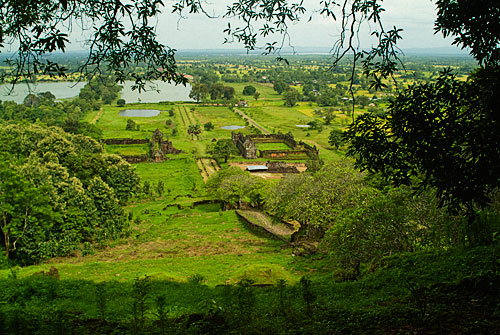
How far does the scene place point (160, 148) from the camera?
5312cm

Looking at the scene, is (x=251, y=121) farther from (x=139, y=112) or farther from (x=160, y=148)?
(x=160, y=148)

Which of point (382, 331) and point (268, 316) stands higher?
point (382, 331)

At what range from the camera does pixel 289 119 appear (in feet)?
260

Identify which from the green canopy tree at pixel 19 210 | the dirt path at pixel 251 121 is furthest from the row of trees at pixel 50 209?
the dirt path at pixel 251 121

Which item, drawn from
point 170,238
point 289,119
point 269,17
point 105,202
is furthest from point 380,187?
point 289,119

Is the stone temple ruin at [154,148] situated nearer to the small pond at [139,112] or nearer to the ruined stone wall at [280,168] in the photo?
the ruined stone wall at [280,168]

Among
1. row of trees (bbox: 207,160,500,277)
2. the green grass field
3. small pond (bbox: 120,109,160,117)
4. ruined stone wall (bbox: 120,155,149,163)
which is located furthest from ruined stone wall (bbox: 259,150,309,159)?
small pond (bbox: 120,109,160,117)

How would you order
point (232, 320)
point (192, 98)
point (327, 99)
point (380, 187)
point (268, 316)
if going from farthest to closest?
point (192, 98)
point (327, 99)
point (380, 187)
point (268, 316)
point (232, 320)

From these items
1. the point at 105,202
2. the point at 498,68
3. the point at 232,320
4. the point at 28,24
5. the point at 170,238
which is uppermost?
the point at 28,24

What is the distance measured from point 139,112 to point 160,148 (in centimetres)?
3517

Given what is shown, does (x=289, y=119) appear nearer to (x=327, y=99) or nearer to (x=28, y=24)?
(x=327, y=99)

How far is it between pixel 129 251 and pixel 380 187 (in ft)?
39.8

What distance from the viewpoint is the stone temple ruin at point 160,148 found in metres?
49.8

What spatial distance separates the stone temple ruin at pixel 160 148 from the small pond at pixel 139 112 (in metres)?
28.1
